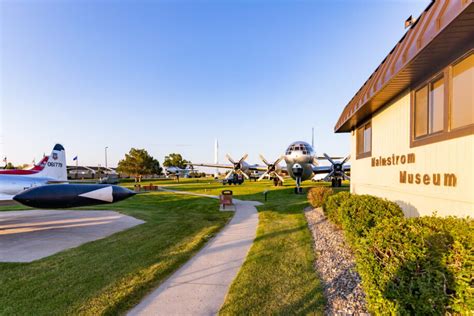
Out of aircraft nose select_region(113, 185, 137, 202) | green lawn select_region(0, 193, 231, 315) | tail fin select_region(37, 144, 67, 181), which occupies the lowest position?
green lawn select_region(0, 193, 231, 315)

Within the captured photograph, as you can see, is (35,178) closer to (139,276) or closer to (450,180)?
(139,276)

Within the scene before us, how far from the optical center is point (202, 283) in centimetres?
425

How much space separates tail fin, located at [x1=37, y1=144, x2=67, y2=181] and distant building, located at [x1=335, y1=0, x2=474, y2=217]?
20.5 metres

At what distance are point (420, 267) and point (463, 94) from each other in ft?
9.00

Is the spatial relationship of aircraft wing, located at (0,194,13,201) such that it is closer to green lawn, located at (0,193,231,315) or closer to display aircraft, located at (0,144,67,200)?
display aircraft, located at (0,144,67,200)

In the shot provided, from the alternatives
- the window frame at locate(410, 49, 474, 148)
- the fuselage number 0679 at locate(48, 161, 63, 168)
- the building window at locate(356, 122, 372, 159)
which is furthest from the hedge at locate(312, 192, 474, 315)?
the fuselage number 0679 at locate(48, 161, 63, 168)

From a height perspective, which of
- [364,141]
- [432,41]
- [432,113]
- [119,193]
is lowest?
[119,193]

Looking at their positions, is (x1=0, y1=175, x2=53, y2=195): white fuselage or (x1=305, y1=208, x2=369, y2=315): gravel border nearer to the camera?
(x1=305, y1=208, x2=369, y2=315): gravel border

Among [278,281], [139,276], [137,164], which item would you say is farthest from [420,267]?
[137,164]

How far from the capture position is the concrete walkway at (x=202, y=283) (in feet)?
11.4

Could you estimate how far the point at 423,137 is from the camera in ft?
15.1

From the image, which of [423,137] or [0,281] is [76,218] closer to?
[0,281]

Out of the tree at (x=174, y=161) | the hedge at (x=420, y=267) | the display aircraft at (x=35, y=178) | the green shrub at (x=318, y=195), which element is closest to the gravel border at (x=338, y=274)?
the hedge at (x=420, y=267)

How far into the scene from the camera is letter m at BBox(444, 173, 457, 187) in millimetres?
3660
